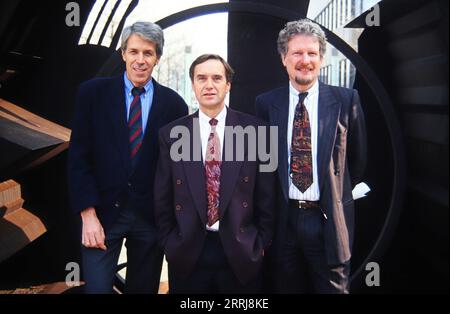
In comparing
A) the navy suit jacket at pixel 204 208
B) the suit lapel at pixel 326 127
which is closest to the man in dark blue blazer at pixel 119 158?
the navy suit jacket at pixel 204 208

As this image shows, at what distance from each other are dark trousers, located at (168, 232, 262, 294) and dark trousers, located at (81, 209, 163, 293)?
28 cm

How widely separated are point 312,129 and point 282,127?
0.59 feet

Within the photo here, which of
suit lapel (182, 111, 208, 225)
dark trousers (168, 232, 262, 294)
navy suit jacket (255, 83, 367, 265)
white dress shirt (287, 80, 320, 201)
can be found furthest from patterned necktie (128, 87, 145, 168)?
white dress shirt (287, 80, 320, 201)

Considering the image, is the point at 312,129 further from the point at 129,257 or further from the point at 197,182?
the point at 129,257

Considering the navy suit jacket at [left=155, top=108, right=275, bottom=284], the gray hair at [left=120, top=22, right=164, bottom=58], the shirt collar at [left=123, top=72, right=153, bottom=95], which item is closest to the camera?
the navy suit jacket at [left=155, top=108, right=275, bottom=284]

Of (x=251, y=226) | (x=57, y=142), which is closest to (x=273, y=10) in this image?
(x=251, y=226)

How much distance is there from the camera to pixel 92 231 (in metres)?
2.60

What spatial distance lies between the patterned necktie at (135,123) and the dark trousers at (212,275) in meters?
0.69

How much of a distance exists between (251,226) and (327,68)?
136cm

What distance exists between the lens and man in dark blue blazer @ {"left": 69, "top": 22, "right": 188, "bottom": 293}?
2.59 m

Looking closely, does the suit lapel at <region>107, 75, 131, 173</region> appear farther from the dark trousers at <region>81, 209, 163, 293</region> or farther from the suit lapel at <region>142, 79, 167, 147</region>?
the dark trousers at <region>81, 209, 163, 293</region>

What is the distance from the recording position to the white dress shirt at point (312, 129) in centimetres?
252

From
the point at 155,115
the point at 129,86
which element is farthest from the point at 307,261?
the point at 129,86

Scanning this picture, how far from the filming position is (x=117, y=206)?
2.61 meters
